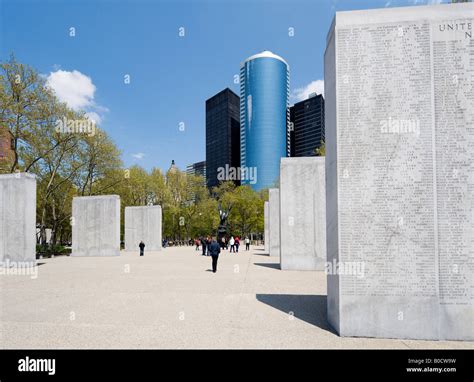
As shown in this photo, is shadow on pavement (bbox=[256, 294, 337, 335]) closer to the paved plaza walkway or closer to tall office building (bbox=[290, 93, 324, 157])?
the paved plaza walkway

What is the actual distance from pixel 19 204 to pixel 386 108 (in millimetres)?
20205

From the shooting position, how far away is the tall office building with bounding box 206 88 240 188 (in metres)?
116

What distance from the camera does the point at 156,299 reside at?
9.10 metres

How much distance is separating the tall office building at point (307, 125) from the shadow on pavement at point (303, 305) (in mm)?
94331

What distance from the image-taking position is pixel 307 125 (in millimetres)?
109562

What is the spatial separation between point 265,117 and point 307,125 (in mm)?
16374

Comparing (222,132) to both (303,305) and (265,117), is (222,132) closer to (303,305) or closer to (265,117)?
(265,117)

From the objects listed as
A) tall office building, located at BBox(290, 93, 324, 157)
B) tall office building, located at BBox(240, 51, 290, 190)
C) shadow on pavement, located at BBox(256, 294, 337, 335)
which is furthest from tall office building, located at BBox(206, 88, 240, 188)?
shadow on pavement, located at BBox(256, 294, 337, 335)

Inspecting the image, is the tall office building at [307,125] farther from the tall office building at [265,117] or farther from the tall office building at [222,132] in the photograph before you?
the tall office building at [222,132]

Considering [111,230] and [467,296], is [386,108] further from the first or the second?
[111,230]

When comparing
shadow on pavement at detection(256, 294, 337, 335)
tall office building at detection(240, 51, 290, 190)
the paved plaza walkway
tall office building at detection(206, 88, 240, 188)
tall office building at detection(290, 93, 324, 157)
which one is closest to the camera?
the paved plaza walkway

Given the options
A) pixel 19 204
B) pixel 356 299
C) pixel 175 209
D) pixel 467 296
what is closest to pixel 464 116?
pixel 467 296

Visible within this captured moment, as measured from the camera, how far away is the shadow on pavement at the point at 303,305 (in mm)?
6992

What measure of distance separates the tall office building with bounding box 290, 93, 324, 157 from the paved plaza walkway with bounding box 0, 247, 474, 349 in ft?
309
